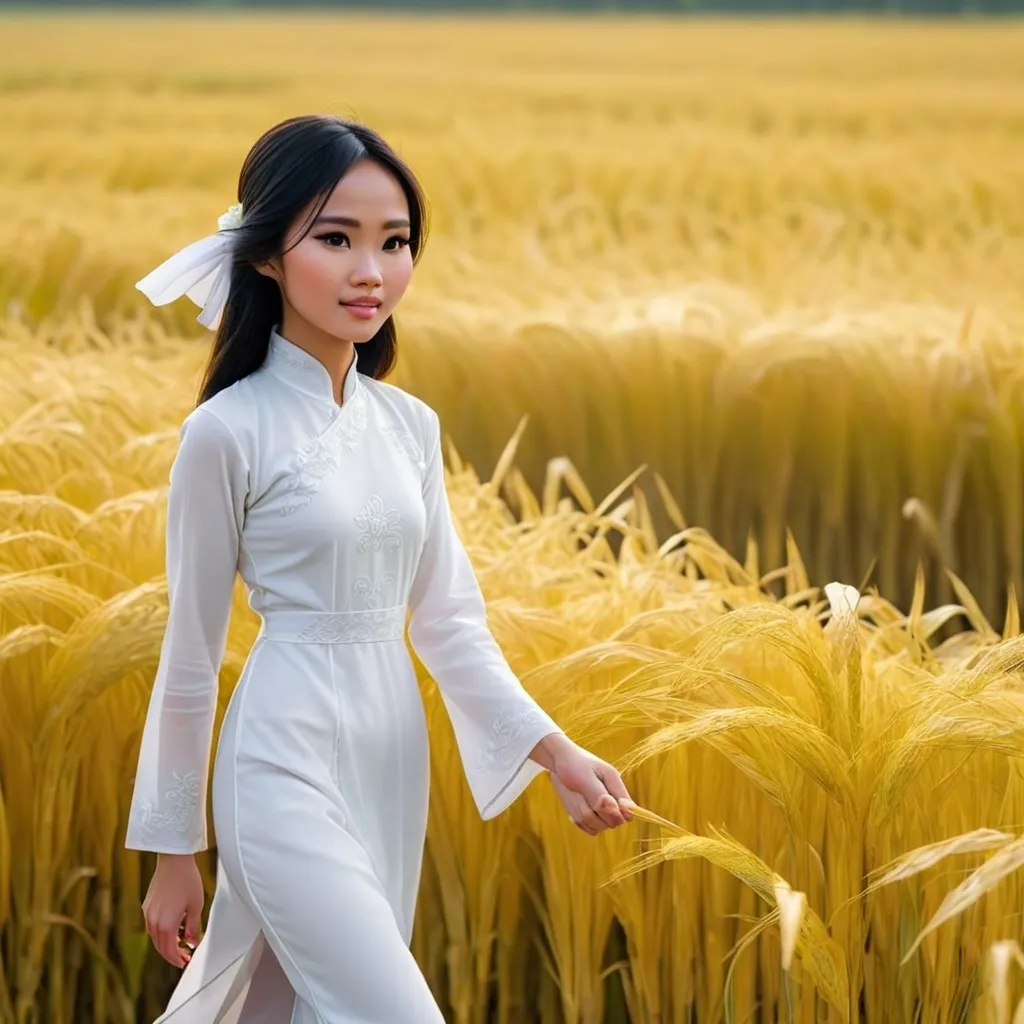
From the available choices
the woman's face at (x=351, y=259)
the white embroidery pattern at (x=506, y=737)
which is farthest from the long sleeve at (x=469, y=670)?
the woman's face at (x=351, y=259)

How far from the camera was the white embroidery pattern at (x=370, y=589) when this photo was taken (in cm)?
102

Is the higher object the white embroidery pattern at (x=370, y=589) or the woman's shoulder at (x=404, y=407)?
the woman's shoulder at (x=404, y=407)

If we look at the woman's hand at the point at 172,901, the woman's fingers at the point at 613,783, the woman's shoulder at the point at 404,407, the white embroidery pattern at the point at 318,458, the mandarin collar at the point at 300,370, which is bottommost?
the woman's hand at the point at 172,901

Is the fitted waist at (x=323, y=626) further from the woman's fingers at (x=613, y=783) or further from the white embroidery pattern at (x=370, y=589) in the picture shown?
the woman's fingers at (x=613, y=783)

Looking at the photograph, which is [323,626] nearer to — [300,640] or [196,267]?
[300,640]

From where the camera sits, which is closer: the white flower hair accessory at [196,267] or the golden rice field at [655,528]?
the white flower hair accessory at [196,267]

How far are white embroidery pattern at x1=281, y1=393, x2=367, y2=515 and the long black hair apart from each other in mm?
65

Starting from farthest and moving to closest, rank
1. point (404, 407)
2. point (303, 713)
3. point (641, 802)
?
point (641, 802)
point (404, 407)
point (303, 713)

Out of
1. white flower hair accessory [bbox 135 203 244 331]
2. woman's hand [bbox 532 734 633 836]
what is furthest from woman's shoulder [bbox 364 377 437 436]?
woman's hand [bbox 532 734 633 836]

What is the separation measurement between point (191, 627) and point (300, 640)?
0.06 m

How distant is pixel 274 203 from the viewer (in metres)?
1.01

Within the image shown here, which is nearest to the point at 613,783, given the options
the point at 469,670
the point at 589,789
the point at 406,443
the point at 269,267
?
the point at 589,789

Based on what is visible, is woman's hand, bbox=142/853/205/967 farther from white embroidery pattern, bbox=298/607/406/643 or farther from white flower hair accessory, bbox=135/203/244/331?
white flower hair accessory, bbox=135/203/244/331

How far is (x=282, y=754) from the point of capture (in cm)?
97
